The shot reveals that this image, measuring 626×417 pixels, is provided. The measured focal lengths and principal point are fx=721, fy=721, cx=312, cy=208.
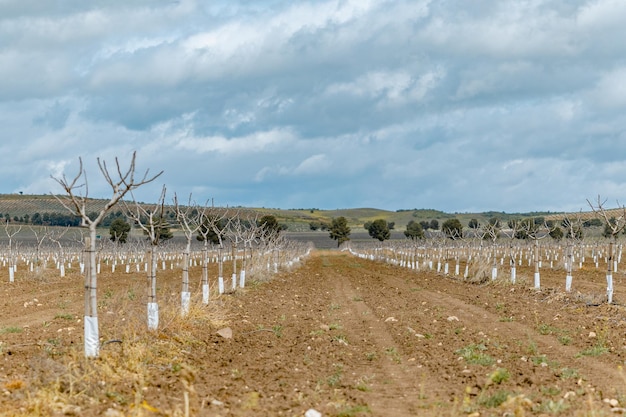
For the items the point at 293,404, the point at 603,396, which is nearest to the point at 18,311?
the point at 293,404

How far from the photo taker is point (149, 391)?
33.8 feet

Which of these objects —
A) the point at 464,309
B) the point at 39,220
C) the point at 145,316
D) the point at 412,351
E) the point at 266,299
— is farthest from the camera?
the point at 39,220

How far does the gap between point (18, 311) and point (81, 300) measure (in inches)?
175

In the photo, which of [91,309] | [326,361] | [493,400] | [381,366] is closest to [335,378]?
[381,366]

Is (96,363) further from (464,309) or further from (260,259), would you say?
(260,259)

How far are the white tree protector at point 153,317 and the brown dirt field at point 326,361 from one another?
197 mm

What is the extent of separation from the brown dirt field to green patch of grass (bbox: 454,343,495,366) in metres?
0.04

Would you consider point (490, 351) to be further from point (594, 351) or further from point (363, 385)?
point (363, 385)

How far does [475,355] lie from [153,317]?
679 cm

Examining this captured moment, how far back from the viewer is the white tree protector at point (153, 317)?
1542 centimetres

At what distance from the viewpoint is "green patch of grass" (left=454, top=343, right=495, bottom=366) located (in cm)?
1317

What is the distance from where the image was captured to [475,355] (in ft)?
45.1

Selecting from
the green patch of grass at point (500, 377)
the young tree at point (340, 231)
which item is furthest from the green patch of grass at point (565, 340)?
the young tree at point (340, 231)

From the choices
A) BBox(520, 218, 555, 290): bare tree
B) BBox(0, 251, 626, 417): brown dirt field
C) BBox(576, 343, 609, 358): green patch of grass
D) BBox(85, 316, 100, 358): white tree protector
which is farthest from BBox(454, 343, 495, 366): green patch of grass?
BBox(520, 218, 555, 290): bare tree
